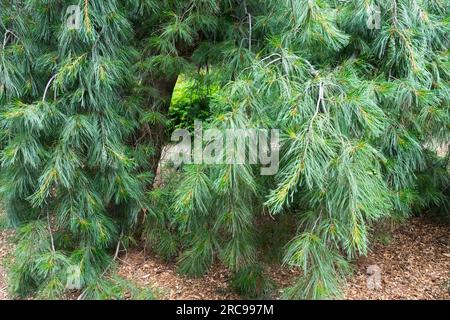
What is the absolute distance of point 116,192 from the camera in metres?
2.85

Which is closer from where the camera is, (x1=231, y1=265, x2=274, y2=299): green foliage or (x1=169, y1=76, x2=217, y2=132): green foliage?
(x1=231, y1=265, x2=274, y2=299): green foliage

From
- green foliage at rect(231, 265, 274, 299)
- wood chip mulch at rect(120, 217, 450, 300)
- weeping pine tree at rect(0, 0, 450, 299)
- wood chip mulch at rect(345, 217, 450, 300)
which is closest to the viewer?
weeping pine tree at rect(0, 0, 450, 299)

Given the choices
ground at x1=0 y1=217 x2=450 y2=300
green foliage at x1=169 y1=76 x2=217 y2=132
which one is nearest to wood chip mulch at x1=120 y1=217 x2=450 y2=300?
ground at x1=0 y1=217 x2=450 y2=300

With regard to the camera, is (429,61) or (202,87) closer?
(429,61)

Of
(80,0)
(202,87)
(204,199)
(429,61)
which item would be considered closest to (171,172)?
(202,87)

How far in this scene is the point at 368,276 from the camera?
328 cm

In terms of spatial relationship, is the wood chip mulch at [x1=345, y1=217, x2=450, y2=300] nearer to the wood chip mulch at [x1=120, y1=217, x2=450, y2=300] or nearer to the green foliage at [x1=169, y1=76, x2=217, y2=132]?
the wood chip mulch at [x1=120, y1=217, x2=450, y2=300]

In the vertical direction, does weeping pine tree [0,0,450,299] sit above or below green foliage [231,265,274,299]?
above

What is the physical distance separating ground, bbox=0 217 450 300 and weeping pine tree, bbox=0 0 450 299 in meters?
0.16

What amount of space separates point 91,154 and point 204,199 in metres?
0.81

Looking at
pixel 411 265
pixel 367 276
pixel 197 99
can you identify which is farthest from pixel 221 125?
pixel 411 265

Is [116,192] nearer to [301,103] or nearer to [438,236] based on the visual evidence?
[301,103]

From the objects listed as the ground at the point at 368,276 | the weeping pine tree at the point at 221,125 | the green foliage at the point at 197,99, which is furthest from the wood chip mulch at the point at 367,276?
the green foliage at the point at 197,99

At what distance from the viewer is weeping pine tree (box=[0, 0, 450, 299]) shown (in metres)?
2.12
